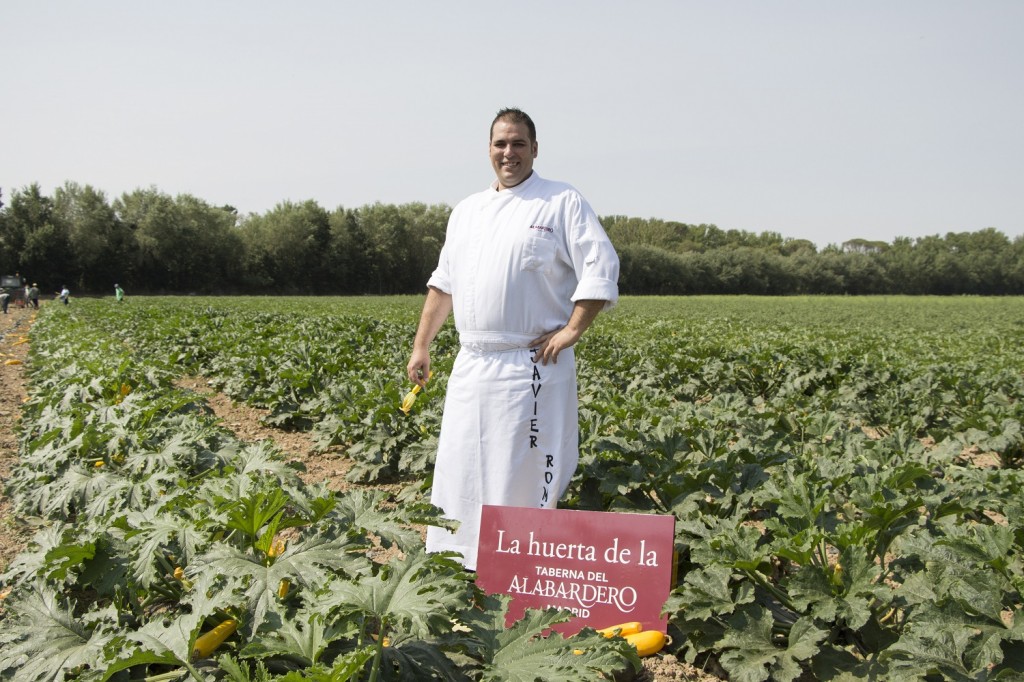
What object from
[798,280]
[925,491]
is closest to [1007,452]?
[925,491]

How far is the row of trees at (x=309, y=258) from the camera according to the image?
54.6 metres

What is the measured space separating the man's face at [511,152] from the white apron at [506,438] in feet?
2.38

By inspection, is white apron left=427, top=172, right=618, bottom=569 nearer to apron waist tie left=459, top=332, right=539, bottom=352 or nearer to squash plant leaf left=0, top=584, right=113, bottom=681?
apron waist tie left=459, top=332, right=539, bottom=352

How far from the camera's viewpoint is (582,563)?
287 centimetres

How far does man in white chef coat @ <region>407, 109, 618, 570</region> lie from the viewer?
3165 millimetres

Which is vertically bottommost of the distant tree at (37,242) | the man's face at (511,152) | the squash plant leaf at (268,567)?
the squash plant leaf at (268,567)

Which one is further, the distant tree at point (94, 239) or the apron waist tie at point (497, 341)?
the distant tree at point (94, 239)

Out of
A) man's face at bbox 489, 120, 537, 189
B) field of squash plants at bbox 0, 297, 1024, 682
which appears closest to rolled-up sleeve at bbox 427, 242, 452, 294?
man's face at bbox 489, 120, 537, 189

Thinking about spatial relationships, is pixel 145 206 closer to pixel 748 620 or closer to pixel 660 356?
pixel 660 356

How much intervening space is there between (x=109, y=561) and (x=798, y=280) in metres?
83.7

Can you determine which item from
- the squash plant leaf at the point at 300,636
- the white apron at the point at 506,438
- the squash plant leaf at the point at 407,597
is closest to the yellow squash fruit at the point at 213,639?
the squash plant leaf at the point at 300,636

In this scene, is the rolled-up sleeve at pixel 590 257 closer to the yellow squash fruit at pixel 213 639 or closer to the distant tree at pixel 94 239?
the yellow squash fruit at pixel 213 639

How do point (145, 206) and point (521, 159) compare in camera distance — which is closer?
point (521, 159)

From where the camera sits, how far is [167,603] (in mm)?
2471
